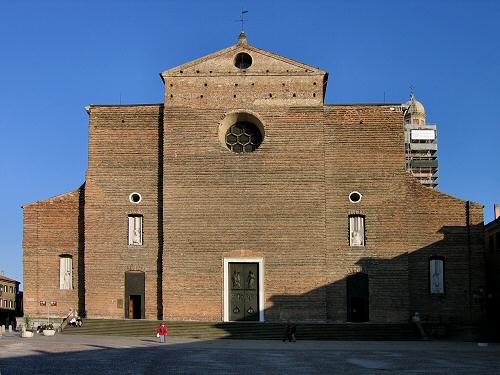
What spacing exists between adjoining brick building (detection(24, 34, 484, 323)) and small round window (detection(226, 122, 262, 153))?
4.6 inches

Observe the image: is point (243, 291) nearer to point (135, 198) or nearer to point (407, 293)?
point (135, 198)

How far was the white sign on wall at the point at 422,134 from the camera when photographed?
292 feet

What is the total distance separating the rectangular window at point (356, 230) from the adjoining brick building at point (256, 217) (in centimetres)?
6

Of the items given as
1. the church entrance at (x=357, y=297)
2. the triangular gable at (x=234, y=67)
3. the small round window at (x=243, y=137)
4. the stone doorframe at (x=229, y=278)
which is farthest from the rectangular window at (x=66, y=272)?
the church entrance at (x=357, y=297)

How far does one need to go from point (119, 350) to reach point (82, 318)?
12.3m

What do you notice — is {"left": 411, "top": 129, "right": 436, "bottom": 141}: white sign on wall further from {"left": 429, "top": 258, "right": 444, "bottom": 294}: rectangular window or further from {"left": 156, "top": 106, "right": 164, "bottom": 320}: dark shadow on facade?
{"left": 156, "top": 106, "right": 164, "bottom": 320}: dark shadow on facade

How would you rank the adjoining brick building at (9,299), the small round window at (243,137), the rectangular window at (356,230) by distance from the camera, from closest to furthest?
1. the rectangular window at (356,230)
2. the small round window at (243,137)
3. the adjoining brick building at (9,299)

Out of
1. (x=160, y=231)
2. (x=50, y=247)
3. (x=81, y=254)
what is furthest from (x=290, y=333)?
(x=50, y=247)

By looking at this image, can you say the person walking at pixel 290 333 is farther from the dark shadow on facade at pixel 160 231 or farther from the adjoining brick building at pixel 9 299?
the adjoining brick building at pixel 9 299

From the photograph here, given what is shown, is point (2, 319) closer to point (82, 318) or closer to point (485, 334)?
point (82, 318)

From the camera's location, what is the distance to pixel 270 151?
1652 inches

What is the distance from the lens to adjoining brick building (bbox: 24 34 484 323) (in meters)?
41.2

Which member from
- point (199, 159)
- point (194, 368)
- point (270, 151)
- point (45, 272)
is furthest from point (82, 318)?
point (194, 368)

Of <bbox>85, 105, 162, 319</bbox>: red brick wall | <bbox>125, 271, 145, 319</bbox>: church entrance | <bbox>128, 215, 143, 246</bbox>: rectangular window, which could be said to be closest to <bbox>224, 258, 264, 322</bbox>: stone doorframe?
<bbox>85, 105, 162, 319</bbox>: red brick wall
